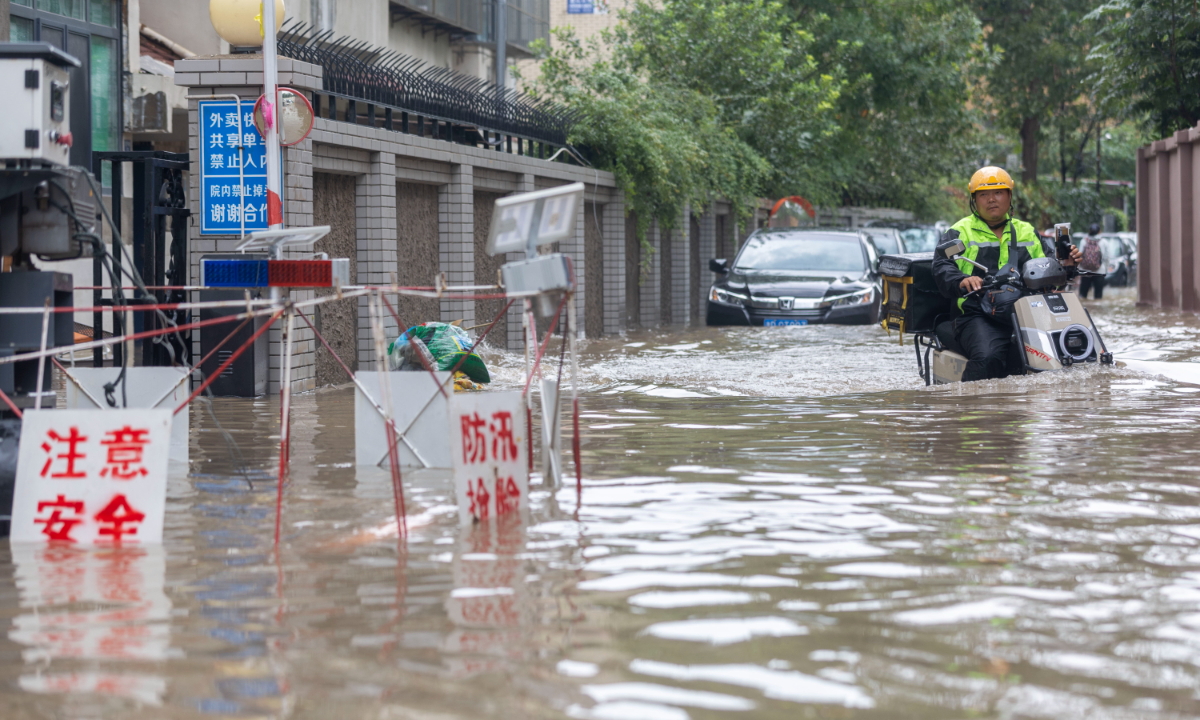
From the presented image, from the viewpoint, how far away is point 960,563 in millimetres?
5254

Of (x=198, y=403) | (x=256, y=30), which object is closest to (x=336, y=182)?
(x=256, y=30)

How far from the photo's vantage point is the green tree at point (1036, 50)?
142 feet

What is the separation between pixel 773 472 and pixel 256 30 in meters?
7.29

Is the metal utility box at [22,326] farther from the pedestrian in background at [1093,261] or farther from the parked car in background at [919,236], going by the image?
the parked car in background at [919,236]

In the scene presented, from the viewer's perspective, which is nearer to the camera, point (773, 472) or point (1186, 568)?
point (1186, 568)

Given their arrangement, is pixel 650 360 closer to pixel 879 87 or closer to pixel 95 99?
pixel 95 99

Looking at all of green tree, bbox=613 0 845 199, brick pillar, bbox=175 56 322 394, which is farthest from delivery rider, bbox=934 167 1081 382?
green tree, bbox=613 0 845 199

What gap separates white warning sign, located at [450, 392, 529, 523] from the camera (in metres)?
6.07

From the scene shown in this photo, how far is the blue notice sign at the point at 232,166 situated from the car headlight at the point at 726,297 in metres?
8.34

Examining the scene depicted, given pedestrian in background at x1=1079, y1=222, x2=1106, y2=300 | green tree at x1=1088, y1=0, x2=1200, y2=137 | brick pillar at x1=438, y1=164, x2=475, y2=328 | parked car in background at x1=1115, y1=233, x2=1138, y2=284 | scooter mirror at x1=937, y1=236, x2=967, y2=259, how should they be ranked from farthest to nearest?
parked car in background at x1=1115, y1=233, x2=1138, y2=284
pedestrian in background at x1=1079, y1=222, x2=1106, y2=300
green tree at x1=1088, y1=0, x2=1200, y2=137
brick pillar at x1=438, y1=164, x2=475, y2=328
scooter mirror at x1=937, y1=236, x2=967, y2=259

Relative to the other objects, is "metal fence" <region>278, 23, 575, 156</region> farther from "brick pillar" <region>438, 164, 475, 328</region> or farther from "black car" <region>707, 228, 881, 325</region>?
"black car" <region>707, 228, 881, 325</region>

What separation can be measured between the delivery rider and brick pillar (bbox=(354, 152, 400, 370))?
18.4 ft

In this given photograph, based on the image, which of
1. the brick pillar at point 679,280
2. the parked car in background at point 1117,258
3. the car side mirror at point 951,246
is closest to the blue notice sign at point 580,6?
the brick pillar at point 679,280

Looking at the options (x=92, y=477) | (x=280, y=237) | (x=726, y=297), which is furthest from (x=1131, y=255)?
(x=92, y=477)
